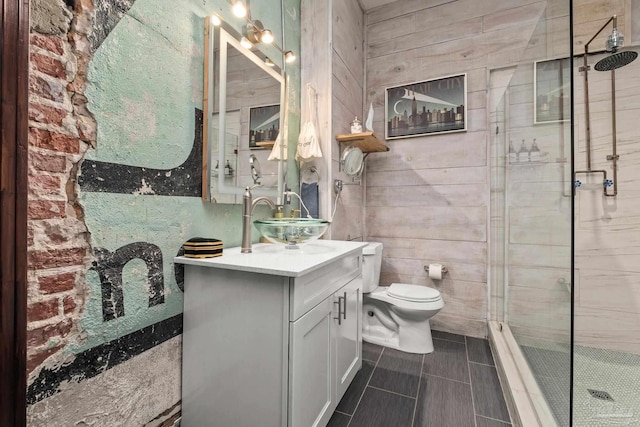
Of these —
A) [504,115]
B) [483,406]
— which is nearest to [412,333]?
[483,406]

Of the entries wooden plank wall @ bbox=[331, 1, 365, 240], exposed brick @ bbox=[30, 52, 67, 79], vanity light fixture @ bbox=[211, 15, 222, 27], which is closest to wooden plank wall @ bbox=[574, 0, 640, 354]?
wooden plank wall @ bbox=[331, 1, 365, 240]

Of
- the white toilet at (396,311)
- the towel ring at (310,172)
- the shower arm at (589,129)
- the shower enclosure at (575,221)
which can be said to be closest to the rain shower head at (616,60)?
the shower enclosure at (575,221)

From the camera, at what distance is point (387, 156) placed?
260cm

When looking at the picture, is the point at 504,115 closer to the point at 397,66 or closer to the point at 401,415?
the point at 397,66

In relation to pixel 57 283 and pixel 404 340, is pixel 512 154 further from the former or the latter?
pixel 57 283

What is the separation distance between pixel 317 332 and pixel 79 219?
2.89 ft

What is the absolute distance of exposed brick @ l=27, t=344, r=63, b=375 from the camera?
2.39 ft

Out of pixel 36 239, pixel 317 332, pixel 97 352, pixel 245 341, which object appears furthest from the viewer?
pixel 317 332

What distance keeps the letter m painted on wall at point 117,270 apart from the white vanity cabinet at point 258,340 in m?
0.11

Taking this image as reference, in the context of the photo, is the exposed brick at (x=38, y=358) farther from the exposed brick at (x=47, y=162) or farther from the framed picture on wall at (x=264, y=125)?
the framed picture on wall at (x=264, y=125)

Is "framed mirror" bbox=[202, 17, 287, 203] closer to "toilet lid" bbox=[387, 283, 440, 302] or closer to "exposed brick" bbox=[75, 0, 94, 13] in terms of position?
"exposed brick" bbox=[75, 0, 94, 13]

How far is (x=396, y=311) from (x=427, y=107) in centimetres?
170

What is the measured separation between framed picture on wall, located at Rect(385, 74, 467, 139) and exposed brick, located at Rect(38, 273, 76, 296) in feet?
7.83

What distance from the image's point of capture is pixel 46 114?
2.51 ft
